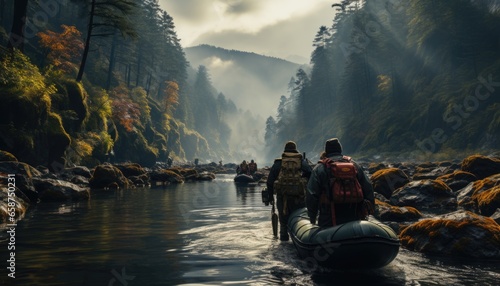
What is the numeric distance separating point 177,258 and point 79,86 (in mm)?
26644

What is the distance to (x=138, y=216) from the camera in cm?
1279

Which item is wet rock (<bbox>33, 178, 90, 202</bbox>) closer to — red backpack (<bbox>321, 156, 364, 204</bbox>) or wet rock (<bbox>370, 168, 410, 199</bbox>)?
wet rock (<bbox>370, 168, 410, 199</bbox>)

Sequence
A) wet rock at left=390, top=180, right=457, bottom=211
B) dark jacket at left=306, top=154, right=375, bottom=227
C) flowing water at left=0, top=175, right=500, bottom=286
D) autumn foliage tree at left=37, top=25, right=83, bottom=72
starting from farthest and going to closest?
autumn foliage tree at left=37, top=25, right=83, bottom=72 < wet rock at left=390, top=180, right=457, bottom=211 < dark jacket at left=306, top=154, right=375, bottom=227 < flowing water at left=0, top=175, right=500, bottom=286

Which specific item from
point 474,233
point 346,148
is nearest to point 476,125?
point 346,148

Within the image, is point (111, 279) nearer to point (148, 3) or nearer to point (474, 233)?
point (474, 233)

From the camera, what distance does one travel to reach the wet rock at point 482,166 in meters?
17.9

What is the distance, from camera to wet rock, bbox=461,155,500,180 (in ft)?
58.9

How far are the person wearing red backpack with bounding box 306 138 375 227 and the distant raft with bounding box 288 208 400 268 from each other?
424 millimetres

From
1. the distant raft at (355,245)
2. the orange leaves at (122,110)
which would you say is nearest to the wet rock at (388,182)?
the distant raft at (355,245)

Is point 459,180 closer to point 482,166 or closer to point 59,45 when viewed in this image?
point 482,166

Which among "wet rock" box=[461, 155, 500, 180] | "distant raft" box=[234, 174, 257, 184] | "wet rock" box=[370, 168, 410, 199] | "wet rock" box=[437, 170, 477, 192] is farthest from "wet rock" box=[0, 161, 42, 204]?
"wet rock" box=[461, 155, 500, 180]

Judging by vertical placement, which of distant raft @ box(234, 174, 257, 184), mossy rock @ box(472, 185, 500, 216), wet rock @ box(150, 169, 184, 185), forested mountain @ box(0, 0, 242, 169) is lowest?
mossy rock @ box(472, 185, 500, 216)

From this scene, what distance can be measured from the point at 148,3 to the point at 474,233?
8869 cm

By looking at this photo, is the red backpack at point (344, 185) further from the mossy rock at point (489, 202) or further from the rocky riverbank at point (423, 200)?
the mossy rock at point (489, 202)
